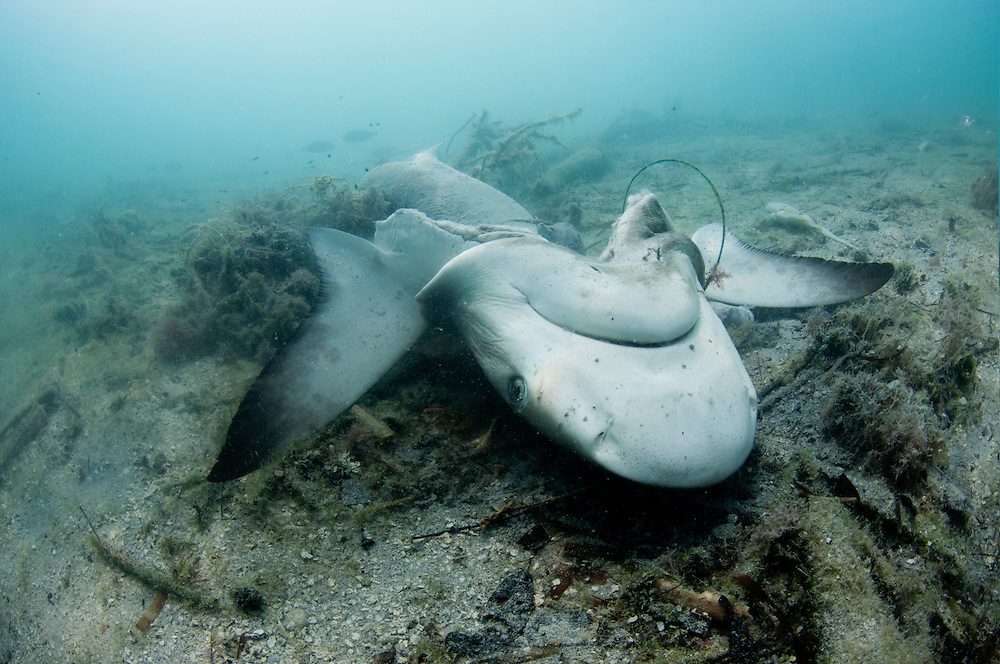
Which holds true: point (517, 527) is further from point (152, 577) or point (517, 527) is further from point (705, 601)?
point (152, 577)

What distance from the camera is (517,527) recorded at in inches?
93.1

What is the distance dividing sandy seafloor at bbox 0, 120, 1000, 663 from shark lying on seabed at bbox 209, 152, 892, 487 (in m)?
0.28

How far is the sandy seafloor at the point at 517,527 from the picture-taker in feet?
5.99

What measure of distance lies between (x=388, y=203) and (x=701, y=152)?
50.1ft

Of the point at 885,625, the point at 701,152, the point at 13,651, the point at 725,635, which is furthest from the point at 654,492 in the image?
the point at 701,152

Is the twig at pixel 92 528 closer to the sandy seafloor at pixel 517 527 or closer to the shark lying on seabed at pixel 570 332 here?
the sandy seafloor at pixel 517 527

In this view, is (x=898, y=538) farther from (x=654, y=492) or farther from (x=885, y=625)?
(x=654, y=492)

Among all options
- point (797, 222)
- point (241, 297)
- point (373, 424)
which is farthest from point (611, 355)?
point (797, 222)

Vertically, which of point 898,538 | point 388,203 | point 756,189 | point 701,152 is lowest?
point 701,152

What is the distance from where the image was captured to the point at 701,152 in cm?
1747

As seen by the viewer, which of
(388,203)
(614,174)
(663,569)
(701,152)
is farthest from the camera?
(701,152)

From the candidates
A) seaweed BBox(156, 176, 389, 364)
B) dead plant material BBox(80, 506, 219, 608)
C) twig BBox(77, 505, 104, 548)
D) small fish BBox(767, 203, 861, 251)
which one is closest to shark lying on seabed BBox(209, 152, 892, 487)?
dead plant material BBox(80, 506, 219, 608)

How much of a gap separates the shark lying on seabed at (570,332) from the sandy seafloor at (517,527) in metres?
0.28

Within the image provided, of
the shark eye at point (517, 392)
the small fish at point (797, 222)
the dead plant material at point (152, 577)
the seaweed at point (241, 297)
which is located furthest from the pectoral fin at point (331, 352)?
the small fish at point (797, 222)
